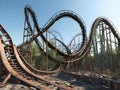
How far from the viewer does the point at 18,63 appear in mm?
13023

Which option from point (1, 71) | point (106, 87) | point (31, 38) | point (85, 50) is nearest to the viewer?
point (1, 71)

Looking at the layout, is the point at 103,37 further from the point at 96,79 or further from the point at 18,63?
the point at 18,63

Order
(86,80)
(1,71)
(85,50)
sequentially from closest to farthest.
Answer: (1,71), (86,80), (85,50)

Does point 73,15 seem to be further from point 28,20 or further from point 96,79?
point 96,79

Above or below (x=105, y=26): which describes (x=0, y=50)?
below

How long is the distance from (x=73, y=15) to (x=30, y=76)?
32.1 ft

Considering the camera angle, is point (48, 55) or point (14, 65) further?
point (48, 55)

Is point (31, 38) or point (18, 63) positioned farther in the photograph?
point (31, 38)

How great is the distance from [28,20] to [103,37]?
26.8 feet

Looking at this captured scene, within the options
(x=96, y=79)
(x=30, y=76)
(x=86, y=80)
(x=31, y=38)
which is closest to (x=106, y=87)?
(x=96, y=79)

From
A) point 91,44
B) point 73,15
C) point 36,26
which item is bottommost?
point 91,44

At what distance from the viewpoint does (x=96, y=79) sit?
14.0 meters

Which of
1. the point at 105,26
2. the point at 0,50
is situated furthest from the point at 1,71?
the point at 105,26

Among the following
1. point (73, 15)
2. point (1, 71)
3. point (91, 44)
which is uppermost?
point (73, 15)
